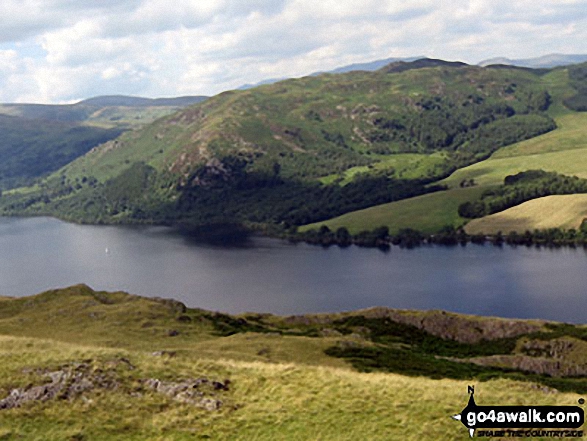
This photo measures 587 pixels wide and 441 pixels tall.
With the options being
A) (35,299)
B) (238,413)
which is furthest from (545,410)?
(35,299)

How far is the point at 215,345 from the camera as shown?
303ft

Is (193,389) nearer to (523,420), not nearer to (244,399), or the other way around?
(244,399)

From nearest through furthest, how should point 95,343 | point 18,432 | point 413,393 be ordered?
point 18,432, point 413,393, point 95,343

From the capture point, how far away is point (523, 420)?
40688 mm

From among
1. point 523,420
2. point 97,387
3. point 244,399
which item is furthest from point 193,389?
point 523,420

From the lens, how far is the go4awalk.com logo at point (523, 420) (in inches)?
1528

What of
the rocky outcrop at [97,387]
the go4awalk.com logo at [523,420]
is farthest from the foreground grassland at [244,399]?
the go4awalk.com logo at [523,420]

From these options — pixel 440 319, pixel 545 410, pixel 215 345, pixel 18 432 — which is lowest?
pixel 440 319

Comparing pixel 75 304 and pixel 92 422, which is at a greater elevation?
pixel 92 422

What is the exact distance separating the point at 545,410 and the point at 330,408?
1628 centimetres

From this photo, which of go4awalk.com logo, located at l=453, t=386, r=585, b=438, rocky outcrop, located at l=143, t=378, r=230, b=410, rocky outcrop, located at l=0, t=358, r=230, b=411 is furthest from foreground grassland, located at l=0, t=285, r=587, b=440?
go4awalk.com logo, located at l=453, t=386, r=585, b=438

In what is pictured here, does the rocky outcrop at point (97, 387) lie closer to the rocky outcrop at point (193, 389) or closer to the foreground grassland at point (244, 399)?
the rocky outcrop at point (193, 389)

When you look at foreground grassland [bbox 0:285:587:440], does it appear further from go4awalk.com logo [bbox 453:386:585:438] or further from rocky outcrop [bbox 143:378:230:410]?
go4awalk.com logo [bbox 453:386:585:438]

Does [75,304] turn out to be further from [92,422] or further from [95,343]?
[92,422]
